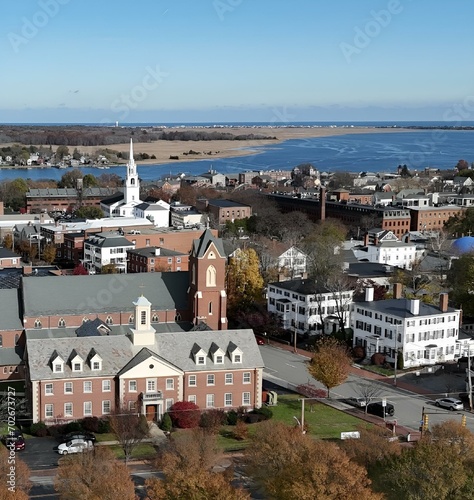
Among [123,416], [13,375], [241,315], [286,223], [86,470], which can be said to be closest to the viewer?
[86,470]

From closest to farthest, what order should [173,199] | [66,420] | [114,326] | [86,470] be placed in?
[86,470], [66,420], [114,326], [173,199]

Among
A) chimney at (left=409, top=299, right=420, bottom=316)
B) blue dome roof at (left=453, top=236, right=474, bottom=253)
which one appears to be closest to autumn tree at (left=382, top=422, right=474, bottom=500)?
chimney at (left=409, top=299, right=420, bottom=316)

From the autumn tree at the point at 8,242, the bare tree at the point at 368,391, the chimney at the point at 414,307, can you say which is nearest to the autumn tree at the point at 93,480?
the bare tree at the point at 368,391

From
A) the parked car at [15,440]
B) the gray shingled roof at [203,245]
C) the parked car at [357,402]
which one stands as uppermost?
the gray shingled roof at [203,245]

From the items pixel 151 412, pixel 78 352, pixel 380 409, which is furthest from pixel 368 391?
pixel 78 352

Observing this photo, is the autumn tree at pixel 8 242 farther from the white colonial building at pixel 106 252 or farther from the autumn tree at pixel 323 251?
the autumn tree at pixel 323 251

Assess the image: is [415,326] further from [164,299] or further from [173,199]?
[173,199]

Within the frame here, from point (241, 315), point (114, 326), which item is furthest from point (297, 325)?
point (114, 326)
